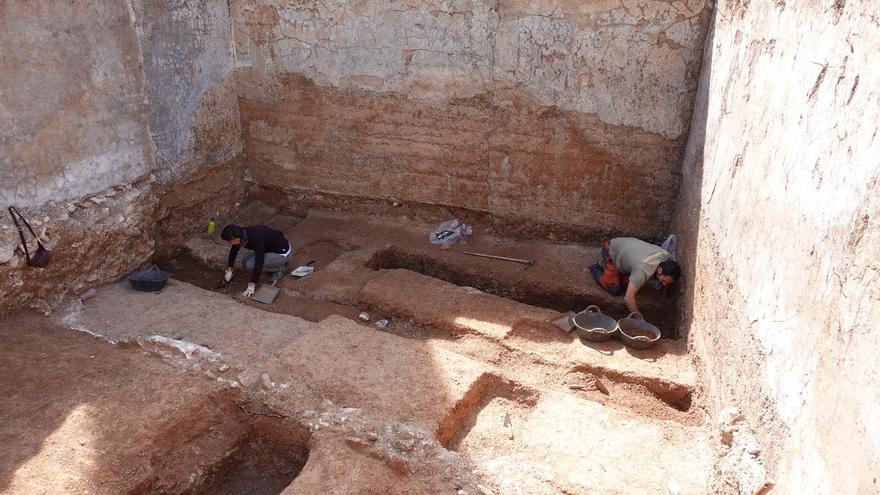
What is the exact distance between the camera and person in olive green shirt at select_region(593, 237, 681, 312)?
521cm

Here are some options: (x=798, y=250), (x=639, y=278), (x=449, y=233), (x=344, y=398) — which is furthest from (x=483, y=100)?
(x=798, y=250)

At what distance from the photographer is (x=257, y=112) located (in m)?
7.23

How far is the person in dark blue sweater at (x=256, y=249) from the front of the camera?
5793mm

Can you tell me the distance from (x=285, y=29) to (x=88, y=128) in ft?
7.47

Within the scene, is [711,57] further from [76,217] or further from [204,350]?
[76,217]

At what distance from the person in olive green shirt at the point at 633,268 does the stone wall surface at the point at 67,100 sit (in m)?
4.43

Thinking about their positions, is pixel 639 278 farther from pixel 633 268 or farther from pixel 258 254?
pixel 258 254

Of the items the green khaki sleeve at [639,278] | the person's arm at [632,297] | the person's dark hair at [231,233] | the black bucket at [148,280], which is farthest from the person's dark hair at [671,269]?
the black bucket at [148,280]

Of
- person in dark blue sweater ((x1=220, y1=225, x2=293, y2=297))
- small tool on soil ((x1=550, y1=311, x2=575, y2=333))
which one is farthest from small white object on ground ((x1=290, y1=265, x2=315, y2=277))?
small tool on soil ((x1=550, y1=311, x2=575, y2=333))

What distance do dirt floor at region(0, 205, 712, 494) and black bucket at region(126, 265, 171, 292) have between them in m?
0.11

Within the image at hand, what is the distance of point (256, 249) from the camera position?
5.95 m

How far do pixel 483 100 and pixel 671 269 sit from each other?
2.47m

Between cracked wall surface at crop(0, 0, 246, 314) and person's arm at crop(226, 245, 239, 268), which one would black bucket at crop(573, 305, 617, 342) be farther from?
cracked wall surface at crop(0, 0, 246, 314)

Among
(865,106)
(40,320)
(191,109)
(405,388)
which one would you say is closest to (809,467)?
(865,106)
